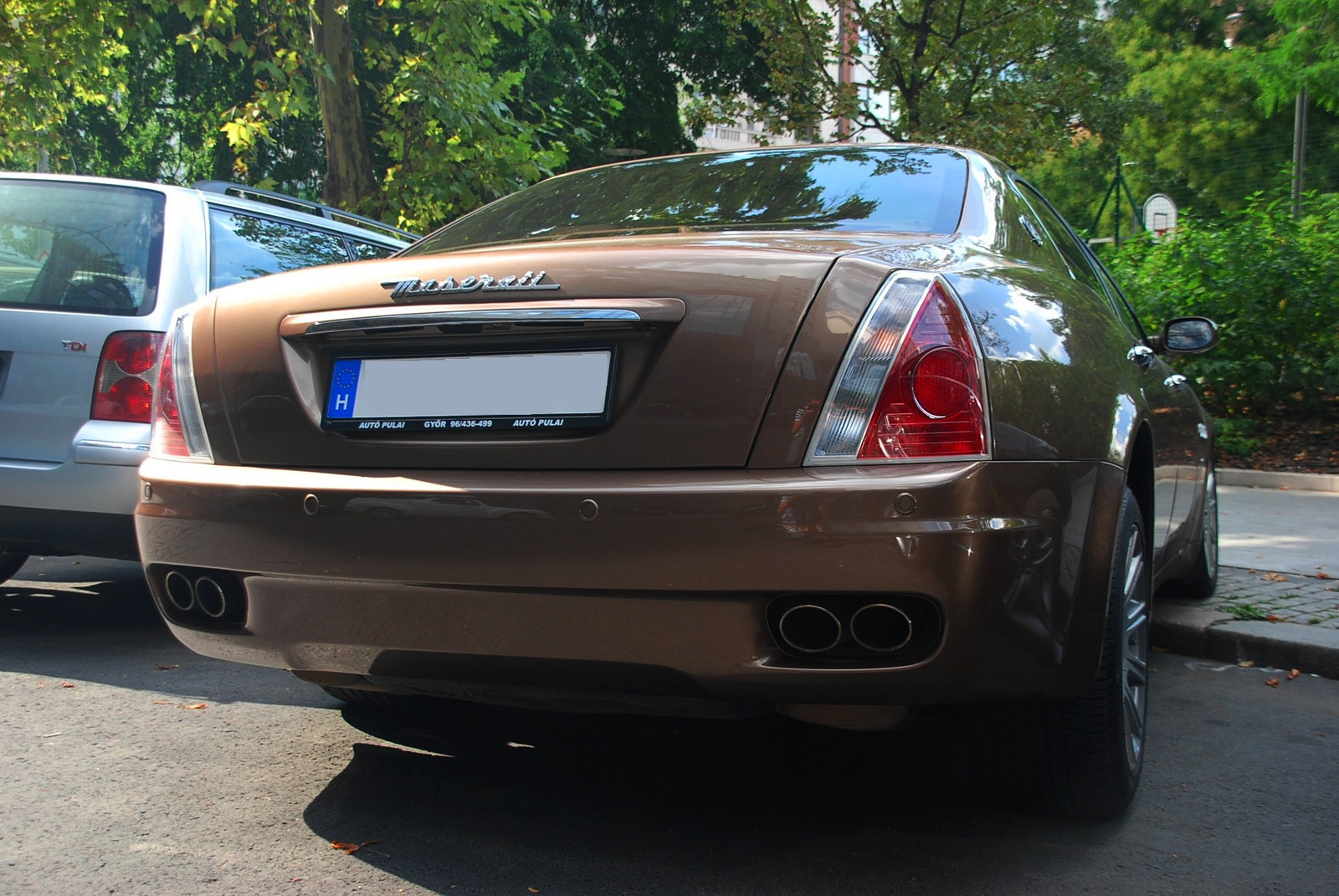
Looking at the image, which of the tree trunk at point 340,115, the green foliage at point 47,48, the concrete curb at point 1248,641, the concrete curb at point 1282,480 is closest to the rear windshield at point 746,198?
the concrete curb at point 1248,641

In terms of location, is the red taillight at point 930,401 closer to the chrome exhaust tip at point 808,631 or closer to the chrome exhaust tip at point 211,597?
the chrome exhaust tip at point 808,631

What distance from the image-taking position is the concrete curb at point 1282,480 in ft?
30.8

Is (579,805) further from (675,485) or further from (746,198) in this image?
(746,198)

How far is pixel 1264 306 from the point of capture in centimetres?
1055

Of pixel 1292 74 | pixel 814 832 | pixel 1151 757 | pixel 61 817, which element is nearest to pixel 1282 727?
pixel 1151 757

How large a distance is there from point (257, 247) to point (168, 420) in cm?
241

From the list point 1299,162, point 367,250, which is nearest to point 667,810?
point 367,250

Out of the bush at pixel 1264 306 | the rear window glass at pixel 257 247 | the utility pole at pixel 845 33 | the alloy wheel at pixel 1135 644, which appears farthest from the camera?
the utility pole at pixel 845 33

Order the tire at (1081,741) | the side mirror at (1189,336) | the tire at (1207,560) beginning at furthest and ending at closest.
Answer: the tire at (1207,560), the side mirror at (1189,336), the tire at (1081,741)

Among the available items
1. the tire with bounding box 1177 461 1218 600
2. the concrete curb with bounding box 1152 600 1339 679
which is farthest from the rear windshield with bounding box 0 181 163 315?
the tire with bounding box 1177 461 1218 600

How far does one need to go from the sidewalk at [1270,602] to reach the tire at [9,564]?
445cm

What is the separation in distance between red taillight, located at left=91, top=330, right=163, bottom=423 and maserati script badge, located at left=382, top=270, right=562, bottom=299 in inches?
81.3

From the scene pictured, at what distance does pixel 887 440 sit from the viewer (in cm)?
219

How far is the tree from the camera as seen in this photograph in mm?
15625
